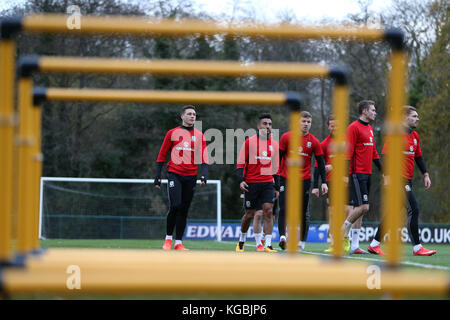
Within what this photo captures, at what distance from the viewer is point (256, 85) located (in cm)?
3048

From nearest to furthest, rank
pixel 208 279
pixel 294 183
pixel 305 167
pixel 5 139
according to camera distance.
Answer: pixel 208 279 → pixel 5 139 → pixel 294 183 → pixel 305 167

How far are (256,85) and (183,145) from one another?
20.9 m

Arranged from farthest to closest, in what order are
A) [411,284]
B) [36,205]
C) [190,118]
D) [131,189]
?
[131,189] → [190,118] → [36,205] → [411,284]

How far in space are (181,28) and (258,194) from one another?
781 centimetres

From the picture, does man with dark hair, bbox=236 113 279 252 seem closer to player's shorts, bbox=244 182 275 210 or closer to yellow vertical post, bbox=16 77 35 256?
player's shorts, bbox=244 182 275 210

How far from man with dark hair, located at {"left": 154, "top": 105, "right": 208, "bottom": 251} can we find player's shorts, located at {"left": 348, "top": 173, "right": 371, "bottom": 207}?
7.79ft

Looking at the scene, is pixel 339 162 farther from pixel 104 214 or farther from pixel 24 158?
pixel 104 214

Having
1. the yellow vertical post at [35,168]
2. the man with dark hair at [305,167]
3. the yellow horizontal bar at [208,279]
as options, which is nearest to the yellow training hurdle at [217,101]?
the yellow horizontal bar at [208,279]

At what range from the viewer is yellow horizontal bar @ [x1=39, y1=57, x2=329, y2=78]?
9.18 feet

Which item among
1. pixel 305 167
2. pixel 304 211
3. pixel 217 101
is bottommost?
pixel 304 211

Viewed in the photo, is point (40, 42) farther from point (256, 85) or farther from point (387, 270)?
point (387, 270)

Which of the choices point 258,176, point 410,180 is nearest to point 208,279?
point 410,180

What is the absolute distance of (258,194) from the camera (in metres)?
10.4

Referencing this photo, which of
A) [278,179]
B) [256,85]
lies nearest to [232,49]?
[256,85]
